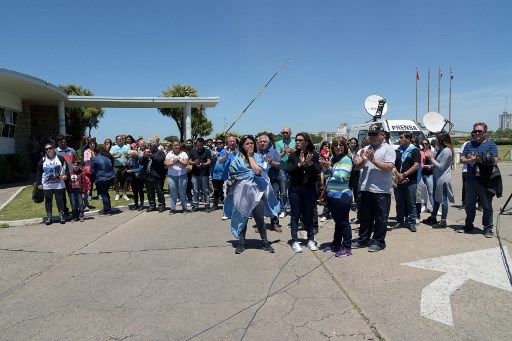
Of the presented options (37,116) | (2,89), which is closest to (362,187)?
(2,89)

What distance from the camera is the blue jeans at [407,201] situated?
7.31 meters

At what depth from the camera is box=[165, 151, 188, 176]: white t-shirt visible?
9.42 m

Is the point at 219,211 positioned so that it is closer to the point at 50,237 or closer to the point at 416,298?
the point at 50,237

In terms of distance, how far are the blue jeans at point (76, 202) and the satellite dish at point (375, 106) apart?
1348 centimetres

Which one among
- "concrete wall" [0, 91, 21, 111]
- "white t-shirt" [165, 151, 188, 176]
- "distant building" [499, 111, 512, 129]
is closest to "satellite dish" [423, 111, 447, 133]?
Result: "white t-shirt" [165, 151, 188, 176]

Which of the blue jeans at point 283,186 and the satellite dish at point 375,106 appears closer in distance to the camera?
the blue jeans at point 283,186

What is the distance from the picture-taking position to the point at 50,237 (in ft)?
24.6

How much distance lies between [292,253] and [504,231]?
12.8ft

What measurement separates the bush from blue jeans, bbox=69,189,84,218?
9.28 metres

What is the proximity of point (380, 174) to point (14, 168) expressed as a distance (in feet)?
54.6

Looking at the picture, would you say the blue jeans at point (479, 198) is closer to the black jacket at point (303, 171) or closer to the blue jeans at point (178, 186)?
the black jacket at point (303, 171)

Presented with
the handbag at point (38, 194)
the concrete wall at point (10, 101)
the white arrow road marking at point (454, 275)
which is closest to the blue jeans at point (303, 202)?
the white arrow road marking at point (454, 275)

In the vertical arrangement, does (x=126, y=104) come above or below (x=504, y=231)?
above

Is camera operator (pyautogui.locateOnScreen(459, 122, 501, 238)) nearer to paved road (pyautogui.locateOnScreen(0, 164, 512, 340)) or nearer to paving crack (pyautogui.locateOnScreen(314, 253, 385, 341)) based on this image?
paved road (pyautogui.locateOnScreen(0, 164, 512, 340))
